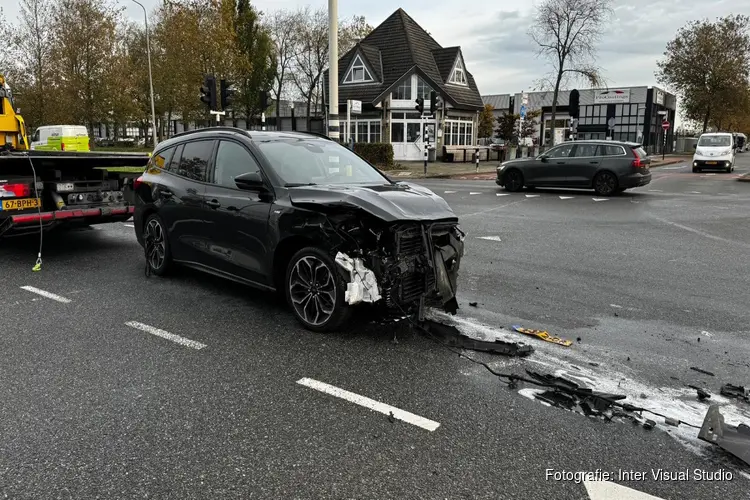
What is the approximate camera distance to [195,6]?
38219mm

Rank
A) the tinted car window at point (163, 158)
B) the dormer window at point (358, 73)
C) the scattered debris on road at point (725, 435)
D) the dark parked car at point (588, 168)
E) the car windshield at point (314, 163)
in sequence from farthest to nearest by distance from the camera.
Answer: the dormer window at point (358, 73) < the dark parked car at point (588, 168) < the tinted car window at point (163, 158) < the car windshield at point (314, 163) < the scattered debris on road at point (725, 435)

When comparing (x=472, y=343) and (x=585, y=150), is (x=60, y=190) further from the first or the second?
(x=585, y=150)

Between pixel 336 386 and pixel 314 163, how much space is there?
261 cm

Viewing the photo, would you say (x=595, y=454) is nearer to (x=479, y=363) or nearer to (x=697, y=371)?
(x=479, y=363)

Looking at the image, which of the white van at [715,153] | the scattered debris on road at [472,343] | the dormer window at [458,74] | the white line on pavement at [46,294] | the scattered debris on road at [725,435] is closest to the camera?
the scattered debris on road at [725,435]

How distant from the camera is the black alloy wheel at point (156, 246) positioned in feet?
22.0

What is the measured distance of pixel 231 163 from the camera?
5.85m

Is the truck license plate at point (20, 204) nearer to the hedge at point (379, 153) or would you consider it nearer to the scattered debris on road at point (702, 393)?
the scattered debris on road at point (702, 393)

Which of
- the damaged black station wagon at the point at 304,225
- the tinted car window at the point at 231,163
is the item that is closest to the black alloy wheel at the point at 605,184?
the damaged black station wagon at the point at 304,225

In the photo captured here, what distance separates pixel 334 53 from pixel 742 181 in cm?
1937

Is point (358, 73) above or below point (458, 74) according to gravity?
below

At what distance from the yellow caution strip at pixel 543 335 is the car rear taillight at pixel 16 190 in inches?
256

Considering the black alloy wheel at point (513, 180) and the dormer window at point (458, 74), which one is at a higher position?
the dormer window at point (458, 74)

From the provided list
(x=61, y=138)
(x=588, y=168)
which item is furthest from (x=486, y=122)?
(x=588, y=168)
